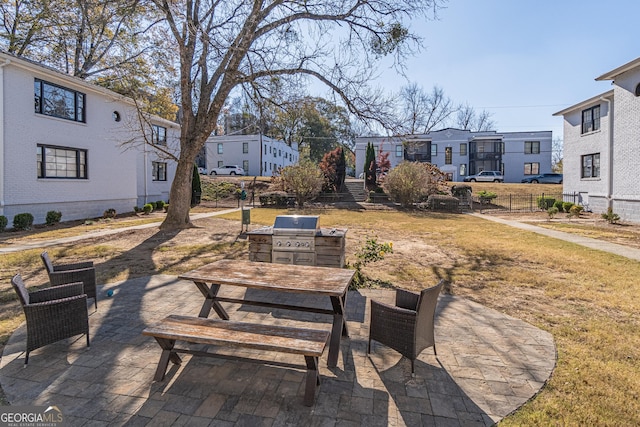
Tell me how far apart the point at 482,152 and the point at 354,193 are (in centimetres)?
2175

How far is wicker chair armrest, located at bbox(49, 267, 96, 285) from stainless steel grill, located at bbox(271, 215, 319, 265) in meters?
2.85

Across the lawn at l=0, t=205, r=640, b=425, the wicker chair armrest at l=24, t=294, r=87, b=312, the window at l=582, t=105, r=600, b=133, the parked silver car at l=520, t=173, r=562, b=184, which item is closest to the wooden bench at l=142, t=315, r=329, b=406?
the wicker chair armrest at l=24, t=294, r=87, b=312

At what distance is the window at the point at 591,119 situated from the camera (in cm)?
1938

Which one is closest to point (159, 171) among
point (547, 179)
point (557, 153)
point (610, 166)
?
point (610, 166)

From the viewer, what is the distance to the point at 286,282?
3723 mm

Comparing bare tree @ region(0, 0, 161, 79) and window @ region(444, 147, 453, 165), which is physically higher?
bare tree @ region(0, 0, 161, 79)

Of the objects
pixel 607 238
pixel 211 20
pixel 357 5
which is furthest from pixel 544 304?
pixel 211 20

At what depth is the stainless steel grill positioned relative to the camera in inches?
242

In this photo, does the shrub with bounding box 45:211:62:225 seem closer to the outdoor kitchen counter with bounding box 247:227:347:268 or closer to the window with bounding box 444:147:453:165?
the outdoor kitchen counter with bounding box 247:227:347:268

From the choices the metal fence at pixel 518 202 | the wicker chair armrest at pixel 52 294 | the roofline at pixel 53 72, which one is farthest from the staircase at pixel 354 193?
the wicker chair armrest at pixel 52 294

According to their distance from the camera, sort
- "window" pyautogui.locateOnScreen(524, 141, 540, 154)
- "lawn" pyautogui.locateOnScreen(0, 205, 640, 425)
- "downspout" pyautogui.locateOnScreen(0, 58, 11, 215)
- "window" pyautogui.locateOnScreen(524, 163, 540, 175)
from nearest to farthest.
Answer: "lawn" pyautogui.locateOnScreen(0, 205, 640, 425) → "downspout" pyautogui.locateOnScreen(0, 58, 11, 215) → "window" pyautogui.locateOnScreen(524, 141, 540, 154) → "window" pyautogui.locateOnScreen(524, 163, 540, 175)

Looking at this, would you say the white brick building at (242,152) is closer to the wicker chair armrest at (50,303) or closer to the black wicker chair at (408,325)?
the wicker chair armrest at (50,303)

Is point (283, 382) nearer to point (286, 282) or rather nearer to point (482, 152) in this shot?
point (286, 282)

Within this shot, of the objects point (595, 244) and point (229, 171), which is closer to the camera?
point (595, 244)
